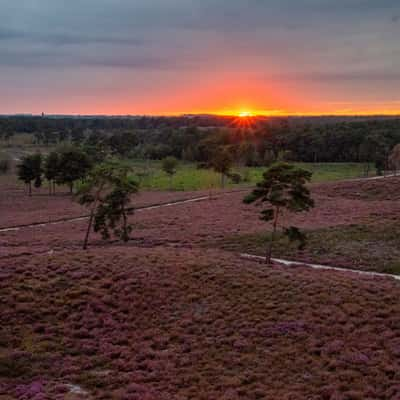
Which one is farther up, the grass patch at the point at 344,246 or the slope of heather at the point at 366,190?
the slope of heather at the point at 366,190

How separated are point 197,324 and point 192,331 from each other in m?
0.70

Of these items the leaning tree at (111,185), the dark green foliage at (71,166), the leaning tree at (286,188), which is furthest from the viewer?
the dark green foliage at (71,166)

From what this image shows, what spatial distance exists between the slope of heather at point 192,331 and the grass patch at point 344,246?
5327 millimetres

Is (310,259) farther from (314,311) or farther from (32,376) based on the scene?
(32,376)

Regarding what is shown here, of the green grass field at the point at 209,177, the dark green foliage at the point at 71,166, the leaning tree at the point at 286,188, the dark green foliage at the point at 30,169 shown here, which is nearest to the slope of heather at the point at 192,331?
the leaning tree at the point at 286,188

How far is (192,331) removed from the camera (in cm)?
2228

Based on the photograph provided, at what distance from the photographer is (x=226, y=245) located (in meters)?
39.2

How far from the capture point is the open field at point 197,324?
696 inches

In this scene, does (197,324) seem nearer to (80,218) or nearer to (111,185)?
(111,185)

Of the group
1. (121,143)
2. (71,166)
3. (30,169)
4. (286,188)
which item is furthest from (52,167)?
(121,143)

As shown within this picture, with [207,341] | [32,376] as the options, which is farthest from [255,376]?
[32,376]

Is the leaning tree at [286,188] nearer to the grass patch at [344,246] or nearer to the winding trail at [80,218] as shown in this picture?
the grass patch at [344,246]

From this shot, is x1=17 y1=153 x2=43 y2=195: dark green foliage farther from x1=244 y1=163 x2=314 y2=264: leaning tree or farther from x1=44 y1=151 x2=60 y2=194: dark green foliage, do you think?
x1=244 y1=163 x2=314 y2=264: leaning tree

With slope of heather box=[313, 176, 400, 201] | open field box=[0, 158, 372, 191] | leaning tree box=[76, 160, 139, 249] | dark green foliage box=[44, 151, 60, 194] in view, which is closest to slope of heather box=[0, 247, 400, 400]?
leaning tree box=[76, 160, 139, 249]
